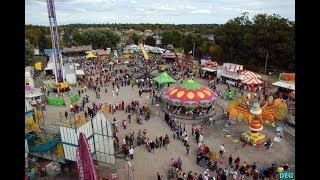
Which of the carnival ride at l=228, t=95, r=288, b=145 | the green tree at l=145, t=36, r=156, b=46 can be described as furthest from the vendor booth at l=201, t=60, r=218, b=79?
the green tree at l=145, t=36, r=156, b=46

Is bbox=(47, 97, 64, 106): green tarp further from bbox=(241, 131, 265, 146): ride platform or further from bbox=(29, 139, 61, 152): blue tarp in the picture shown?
bbox=(241, 131, 265, 146): ride platform

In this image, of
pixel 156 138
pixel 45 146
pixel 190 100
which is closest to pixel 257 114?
pixel 190 100

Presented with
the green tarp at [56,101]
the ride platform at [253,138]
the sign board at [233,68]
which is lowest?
the ride platform at [253,138]

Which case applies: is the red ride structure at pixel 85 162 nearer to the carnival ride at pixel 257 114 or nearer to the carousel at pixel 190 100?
the carnival ride at pixel 257 114

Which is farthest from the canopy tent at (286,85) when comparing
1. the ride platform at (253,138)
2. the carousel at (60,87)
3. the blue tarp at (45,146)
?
the blue tarp at (45,146)
